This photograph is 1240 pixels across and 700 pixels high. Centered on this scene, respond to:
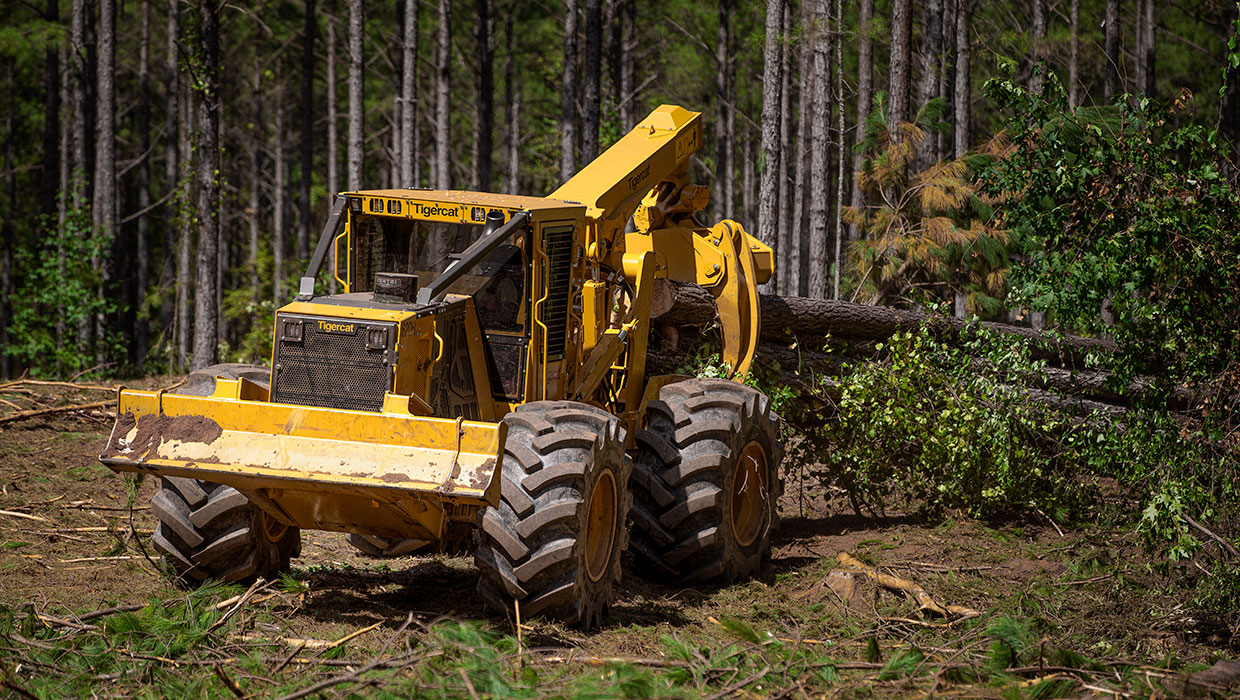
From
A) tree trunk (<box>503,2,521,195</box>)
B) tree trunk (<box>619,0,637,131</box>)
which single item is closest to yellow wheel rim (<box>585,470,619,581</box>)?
tree trunk (<box>619,0,637,131</box>)

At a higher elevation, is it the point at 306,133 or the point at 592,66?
the point at 306,133

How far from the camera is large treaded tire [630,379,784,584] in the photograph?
8633 mm

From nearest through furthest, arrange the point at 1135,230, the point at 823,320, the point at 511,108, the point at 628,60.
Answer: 1. the point at 1135,230
2. the point at 823,320
3. the point at 628,60
4. the point at 511,108

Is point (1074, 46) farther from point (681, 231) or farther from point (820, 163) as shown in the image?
point (681, 231)

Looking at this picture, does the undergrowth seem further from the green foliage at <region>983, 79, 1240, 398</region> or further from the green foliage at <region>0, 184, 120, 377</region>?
the green foliage at <region>0, 184, 120, 377</region>

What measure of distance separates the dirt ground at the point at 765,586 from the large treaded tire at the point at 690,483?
235mm

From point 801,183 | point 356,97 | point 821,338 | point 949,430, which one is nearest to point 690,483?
point 949,430

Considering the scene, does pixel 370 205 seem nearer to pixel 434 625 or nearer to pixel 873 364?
pixel 434 625

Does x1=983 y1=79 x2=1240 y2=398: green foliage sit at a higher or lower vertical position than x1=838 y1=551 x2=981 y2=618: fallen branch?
higher

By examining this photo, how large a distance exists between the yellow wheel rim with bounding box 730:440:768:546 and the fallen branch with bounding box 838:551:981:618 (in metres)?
0.74

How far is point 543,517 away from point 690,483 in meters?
2.00

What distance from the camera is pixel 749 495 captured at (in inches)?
377

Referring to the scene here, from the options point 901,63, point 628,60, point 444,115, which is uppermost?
point 628,60

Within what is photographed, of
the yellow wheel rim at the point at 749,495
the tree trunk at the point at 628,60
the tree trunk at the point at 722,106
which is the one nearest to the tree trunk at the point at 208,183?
the yellow wheel rim at the point at 749,495
